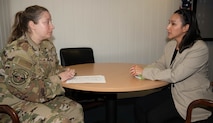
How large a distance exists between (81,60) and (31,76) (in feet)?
4.51

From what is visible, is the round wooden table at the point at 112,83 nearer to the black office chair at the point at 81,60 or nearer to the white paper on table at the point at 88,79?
the white paper on table at the point at 88,79

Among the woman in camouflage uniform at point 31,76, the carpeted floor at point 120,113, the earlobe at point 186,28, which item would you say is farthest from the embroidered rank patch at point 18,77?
the carpeted floor at point 120,113

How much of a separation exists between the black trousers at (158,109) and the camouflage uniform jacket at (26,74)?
804 millimetres

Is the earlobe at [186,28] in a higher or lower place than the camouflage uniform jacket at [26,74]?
higher

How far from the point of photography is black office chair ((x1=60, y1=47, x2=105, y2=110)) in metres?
2.90

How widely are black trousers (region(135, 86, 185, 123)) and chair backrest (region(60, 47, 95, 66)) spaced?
1.01 meters

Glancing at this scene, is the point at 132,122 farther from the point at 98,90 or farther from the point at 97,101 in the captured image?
the point at 98,90

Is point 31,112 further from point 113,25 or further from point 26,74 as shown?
point 113,25

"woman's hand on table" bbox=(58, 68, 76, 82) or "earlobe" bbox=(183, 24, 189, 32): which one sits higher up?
"earlobe" bbox=(183, 24, 189, 32)

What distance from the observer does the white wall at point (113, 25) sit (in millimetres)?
3135

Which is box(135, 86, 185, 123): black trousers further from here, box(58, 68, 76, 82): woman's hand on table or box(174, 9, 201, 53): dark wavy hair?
box(58, 68, 76, 82): woman's hand on table

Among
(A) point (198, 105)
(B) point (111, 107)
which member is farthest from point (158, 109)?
(B) point (111, 107)

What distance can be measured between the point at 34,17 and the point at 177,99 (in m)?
1.33

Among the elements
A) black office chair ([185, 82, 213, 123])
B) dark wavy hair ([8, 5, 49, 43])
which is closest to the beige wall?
dark wavy hair ([8, 5, 49, 43])
